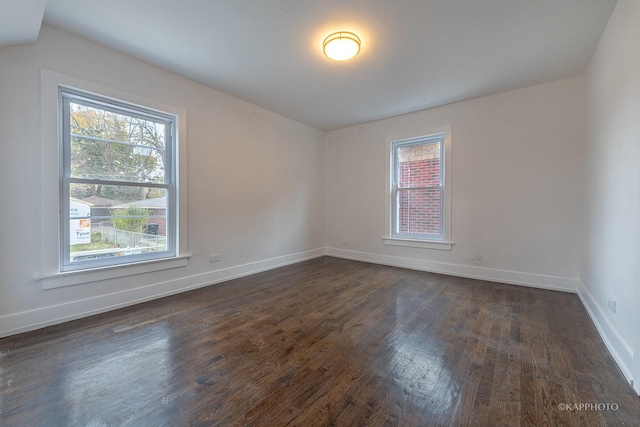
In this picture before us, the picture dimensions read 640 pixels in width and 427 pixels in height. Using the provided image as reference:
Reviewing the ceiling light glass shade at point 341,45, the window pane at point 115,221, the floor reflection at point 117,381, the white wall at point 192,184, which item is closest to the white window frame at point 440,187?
the white wall at point 192,184

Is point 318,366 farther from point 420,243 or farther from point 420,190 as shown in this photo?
point 420,190

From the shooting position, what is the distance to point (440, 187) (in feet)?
13.8

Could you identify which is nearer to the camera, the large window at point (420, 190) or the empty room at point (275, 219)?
the empty room at point (275, 219)

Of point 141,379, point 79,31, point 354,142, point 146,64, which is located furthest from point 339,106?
point 141,379

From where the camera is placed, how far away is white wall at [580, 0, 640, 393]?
5.52 feet

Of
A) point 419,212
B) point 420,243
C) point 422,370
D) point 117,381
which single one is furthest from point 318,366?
point 419,212

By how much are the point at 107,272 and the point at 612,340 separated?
4.43 meters

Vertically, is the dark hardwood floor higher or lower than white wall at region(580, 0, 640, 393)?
lower

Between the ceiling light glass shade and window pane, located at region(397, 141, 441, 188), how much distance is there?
2.40 meters

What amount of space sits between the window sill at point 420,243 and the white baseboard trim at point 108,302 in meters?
2.37

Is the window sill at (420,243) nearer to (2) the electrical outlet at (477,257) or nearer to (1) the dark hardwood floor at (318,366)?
(2) the electrical outlet at (477,257)

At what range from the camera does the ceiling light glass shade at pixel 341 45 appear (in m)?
2.35

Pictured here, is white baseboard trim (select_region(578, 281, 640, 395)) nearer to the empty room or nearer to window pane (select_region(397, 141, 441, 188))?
the empty room

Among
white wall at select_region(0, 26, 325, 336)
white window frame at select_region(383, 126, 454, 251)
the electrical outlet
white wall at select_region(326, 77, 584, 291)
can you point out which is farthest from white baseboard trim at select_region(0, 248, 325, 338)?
the electrical outlet
